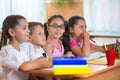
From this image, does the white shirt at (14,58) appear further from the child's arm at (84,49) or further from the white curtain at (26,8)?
the white curtain at (26,8)

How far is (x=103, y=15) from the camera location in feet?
15.5

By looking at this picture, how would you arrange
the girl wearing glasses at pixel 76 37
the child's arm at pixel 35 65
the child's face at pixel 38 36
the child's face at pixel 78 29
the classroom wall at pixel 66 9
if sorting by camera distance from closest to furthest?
1. the child's arm at pixel 35 65
2. the child's face at pixel 38 36
3. the girl wearing glasses at pixel 76 37
4. the child's face at pixel 78 29
5. the classroom wall at pixel 66 9

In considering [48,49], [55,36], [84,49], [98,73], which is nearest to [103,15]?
[84,49]

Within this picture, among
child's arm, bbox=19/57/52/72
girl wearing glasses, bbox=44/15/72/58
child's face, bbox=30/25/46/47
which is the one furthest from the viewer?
girl wearing glasses, bbox=44/15/72/58

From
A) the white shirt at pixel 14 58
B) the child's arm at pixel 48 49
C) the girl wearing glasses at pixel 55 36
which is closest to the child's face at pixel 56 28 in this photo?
the girl wearing glasses at pixel 55 36

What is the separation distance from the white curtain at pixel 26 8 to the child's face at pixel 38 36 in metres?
3.31

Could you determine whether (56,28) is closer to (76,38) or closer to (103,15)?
(76,38)

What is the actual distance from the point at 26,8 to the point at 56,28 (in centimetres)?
337

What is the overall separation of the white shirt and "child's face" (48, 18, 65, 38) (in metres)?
0.38

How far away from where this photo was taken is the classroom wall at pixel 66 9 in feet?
16.6

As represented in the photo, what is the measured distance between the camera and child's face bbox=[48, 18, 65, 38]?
229cm

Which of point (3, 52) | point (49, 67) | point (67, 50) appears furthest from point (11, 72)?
point (67, 50)

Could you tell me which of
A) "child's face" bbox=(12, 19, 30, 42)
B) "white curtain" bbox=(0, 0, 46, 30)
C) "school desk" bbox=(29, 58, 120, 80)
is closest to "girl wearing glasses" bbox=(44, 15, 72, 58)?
"child's face" bbox=(12, 19, 30, 42)

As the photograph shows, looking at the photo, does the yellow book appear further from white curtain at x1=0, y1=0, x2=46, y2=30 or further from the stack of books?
white curtain at x1=0, y1=0, x2=46, y2=30
